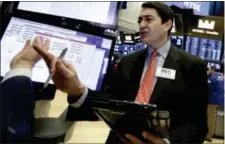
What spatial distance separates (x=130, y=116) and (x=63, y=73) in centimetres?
28

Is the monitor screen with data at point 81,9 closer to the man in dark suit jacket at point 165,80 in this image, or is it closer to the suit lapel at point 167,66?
the man in dark suit jacket at point 165,80

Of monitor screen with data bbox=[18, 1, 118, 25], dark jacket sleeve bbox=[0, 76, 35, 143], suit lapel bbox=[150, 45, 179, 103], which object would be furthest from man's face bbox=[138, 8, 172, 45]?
dark jacket sleeve bbox=[0, 76, 35, 143]

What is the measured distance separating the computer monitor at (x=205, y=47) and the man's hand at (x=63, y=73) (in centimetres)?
409

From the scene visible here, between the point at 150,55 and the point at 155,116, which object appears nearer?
the point at 155,116

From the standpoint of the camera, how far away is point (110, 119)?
1.14 m

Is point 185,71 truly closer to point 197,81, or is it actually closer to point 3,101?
point 197,81

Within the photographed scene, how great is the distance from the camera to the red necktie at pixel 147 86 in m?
1.85

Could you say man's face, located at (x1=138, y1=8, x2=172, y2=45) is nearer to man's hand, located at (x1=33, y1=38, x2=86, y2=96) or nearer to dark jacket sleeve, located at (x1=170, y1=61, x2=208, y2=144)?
dark jacket sleeve, located at (x1=170, y1=61, x2=208, y2=144)

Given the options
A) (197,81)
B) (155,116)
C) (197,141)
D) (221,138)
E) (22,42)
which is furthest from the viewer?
(221,138)

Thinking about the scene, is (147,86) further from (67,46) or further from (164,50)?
(67,46)

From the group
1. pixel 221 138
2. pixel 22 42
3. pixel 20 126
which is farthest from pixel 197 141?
pixel 221 138

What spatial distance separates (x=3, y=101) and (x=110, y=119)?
0.45 m

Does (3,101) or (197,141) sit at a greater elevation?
(3,101)

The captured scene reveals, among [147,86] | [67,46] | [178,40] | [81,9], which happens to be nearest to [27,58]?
[67,46]
